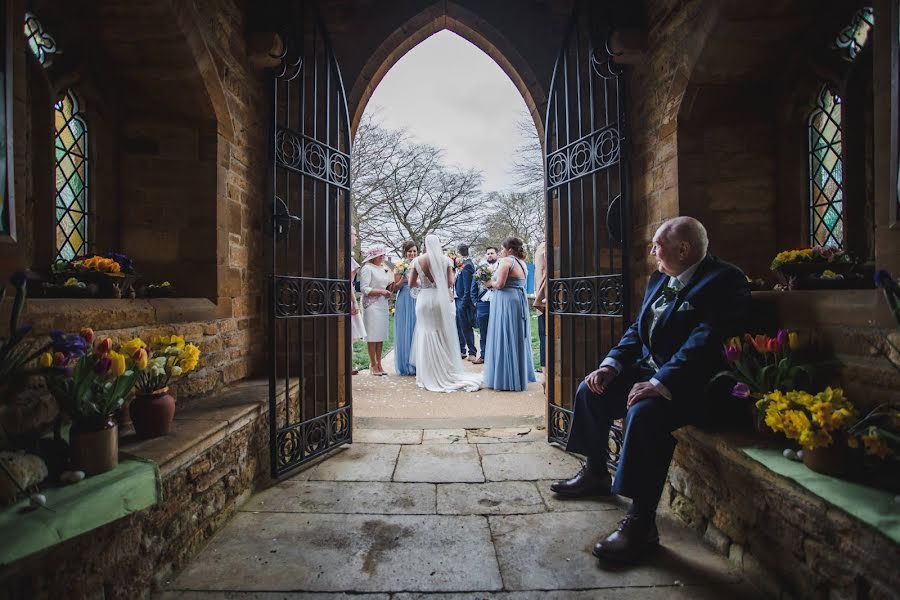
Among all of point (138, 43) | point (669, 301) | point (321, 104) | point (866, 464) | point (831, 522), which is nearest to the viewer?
point (831, 522)

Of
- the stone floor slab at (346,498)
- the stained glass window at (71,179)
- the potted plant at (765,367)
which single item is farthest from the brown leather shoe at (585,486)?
the stained glass window at (71,179)

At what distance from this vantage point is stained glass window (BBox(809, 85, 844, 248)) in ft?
9.69

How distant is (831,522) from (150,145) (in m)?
4.07

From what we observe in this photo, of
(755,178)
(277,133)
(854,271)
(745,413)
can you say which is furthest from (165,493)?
(755,178)

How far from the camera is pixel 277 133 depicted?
318 cm

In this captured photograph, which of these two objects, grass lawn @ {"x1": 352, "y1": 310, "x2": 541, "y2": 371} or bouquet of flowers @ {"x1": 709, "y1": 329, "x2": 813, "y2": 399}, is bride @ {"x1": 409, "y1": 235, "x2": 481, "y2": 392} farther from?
bouquet of flowers @ {"x1": 709, "y1": 329, "x2": 813, "y2": 399}

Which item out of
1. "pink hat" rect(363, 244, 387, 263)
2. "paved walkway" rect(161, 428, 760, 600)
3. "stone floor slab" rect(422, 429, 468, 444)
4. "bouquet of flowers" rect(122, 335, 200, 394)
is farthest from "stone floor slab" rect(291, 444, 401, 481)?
"pink hat" rect(363, 244, 387, 263)

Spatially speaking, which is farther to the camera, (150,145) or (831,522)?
(150,145)

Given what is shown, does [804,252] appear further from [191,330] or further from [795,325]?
[191,330]

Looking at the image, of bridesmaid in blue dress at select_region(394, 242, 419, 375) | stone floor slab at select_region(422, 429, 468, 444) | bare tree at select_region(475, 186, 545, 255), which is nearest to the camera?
stone floor slab at select_region(422, 429, 468, 444)

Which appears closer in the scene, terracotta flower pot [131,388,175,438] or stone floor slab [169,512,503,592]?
stone floor slab [169,512,503,592]

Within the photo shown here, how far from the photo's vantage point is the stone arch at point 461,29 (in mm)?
4441

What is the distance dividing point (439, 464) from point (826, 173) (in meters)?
3.10

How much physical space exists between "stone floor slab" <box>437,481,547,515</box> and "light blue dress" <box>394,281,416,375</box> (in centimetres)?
415
